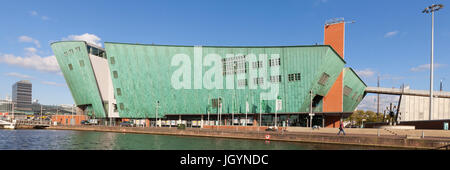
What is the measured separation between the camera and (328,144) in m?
34.3

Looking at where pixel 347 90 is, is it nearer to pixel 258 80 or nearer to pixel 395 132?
pixel 258 80

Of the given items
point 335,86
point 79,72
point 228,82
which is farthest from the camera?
point 79,72

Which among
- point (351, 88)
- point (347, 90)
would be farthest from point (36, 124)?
point (351, 88)

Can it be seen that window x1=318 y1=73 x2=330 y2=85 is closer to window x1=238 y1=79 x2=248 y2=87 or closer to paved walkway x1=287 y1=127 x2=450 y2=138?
window x1=238 y1=79 x2=248 y2=87

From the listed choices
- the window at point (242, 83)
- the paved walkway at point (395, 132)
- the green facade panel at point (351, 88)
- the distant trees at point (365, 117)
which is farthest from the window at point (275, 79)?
the distant trees at point (365, 117)

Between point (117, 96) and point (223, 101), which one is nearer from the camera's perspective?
point (223, 101)

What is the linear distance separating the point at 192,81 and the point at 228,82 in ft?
27.6

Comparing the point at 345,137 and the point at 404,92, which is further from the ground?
the point at 404,92

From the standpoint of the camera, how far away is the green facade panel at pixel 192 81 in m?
59.7

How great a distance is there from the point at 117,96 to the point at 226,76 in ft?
96.8

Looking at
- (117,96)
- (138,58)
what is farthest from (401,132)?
(117,96)

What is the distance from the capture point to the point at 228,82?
214 ft

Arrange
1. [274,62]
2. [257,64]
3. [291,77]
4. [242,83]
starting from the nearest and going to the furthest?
[291,77]
[274,62]
[257,64]
[242,83]

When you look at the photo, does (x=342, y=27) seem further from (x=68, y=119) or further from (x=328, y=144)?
(x=68, y=119)
